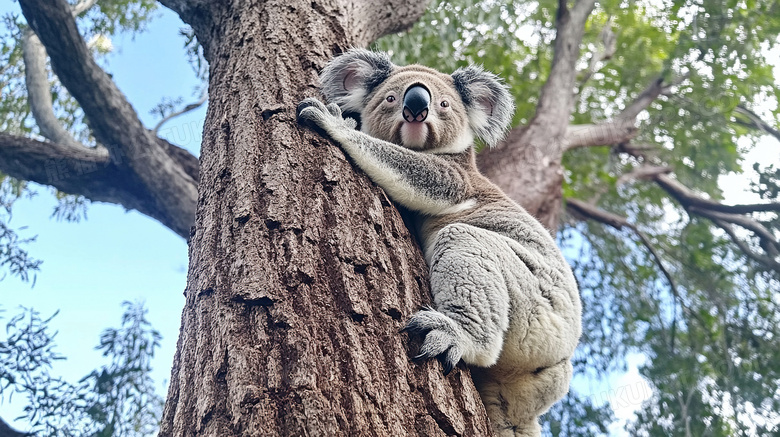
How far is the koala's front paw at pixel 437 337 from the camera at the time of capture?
185 centimetres

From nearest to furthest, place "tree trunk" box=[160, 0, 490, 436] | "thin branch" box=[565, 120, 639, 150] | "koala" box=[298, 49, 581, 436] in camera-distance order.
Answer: "tree trunk" box=[160, 0, 490, 436] < "koala" box=[298, 49, 581, 436] < "thin branch" box=[565, 120, 639, 150]

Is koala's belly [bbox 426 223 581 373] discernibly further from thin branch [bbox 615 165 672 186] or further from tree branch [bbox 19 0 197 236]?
thin branch [bbox 615 165 672 186]

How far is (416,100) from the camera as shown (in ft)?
9.31

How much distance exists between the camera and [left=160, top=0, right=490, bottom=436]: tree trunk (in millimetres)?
1584

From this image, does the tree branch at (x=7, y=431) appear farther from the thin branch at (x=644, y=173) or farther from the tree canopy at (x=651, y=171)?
the thin branch at (x=644, y=173)

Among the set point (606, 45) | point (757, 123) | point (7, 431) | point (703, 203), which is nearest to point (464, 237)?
point (7, 431)

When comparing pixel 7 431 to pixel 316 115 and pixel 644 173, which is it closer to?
pixel 316 115

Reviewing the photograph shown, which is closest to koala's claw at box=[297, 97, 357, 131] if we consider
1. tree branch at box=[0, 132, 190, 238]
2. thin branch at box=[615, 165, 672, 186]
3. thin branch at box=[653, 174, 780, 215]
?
tree branch at box=[0, 132, 190, 238]

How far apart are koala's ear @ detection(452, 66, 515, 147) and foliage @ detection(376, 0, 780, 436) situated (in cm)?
296

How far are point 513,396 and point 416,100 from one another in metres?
1.50

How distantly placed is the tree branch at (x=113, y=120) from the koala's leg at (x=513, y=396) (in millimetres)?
4451

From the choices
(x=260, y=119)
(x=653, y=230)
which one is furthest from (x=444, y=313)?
(x=653, y=230)

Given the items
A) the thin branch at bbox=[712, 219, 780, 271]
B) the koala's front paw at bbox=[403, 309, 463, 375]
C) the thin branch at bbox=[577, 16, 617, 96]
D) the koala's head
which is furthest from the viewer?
the thin branch at bbox=[577, 16, 617, 96]

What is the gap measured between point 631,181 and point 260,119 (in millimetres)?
7737
